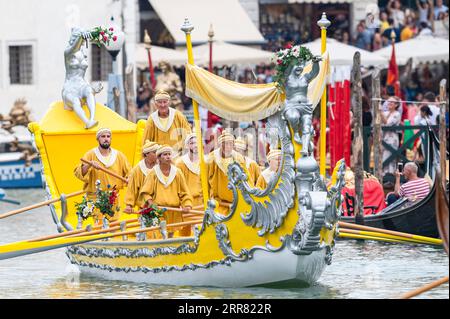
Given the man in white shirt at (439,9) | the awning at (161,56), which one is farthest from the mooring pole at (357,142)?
the man in white shirt at (439,9)

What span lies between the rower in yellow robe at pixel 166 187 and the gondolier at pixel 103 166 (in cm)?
115

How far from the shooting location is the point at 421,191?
944 inches

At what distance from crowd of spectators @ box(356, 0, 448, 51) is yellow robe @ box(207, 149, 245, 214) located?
682 inches

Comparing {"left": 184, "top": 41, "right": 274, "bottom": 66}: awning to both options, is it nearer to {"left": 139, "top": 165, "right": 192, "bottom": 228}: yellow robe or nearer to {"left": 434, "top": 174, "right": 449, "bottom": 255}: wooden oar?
{"left": 139, "top": 165, "right": 192, "bottom": 228}: yellow robe

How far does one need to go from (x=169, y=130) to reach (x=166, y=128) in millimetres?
44

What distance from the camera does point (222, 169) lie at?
66.2 ft

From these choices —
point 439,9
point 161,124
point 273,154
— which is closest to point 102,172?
point 161,124

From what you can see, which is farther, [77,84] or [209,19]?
[209,19]

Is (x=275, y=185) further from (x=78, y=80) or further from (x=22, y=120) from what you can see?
(x=22, y=120)

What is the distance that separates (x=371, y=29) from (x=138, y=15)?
5299mm

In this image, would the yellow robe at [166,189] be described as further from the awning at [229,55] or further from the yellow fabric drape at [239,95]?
the awning at [229,55]

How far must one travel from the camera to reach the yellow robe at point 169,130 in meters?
21.7

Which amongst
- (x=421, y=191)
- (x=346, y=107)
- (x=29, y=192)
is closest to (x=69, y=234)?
(x=421, y=191)

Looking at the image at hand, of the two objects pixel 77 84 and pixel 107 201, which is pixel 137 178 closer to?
pixel 107 201
